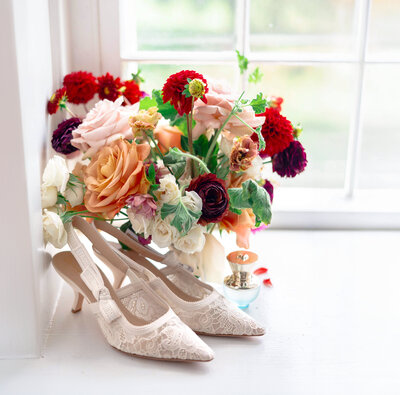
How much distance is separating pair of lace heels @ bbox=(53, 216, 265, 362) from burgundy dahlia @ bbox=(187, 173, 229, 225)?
155mm

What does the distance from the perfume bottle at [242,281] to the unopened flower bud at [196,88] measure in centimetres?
34

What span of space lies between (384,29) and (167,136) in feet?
2.69

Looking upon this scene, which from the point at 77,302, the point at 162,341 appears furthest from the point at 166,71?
the point at 162,341

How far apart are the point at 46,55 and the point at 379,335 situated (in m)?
0.83

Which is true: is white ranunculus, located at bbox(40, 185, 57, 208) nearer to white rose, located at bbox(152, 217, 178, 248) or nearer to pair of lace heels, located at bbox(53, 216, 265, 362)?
pair of lace heels, located at bbox(53, 216, 265, 362)

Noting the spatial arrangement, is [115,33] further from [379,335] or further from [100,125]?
[379,335]

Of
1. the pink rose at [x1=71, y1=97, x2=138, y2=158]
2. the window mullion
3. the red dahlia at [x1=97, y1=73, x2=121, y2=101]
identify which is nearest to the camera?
the pink rose at [x1=71, y1=97, x2=138, y2=158]

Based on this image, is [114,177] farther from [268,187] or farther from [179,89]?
[268,187]

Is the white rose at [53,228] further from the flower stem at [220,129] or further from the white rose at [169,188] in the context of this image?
the flower stem at [220,129]

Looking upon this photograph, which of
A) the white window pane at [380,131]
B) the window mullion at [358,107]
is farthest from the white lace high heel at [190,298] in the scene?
the white window pane at [380,131]

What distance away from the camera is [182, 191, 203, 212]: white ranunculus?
0.94 meters

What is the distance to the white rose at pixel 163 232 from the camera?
96cm

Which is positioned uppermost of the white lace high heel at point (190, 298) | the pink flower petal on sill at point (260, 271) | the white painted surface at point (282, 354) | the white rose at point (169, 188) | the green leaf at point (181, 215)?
the white rose at point (169, 188)

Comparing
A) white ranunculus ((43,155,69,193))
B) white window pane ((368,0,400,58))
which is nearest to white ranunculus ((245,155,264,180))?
white ranunculus ((43,155,69,193))
